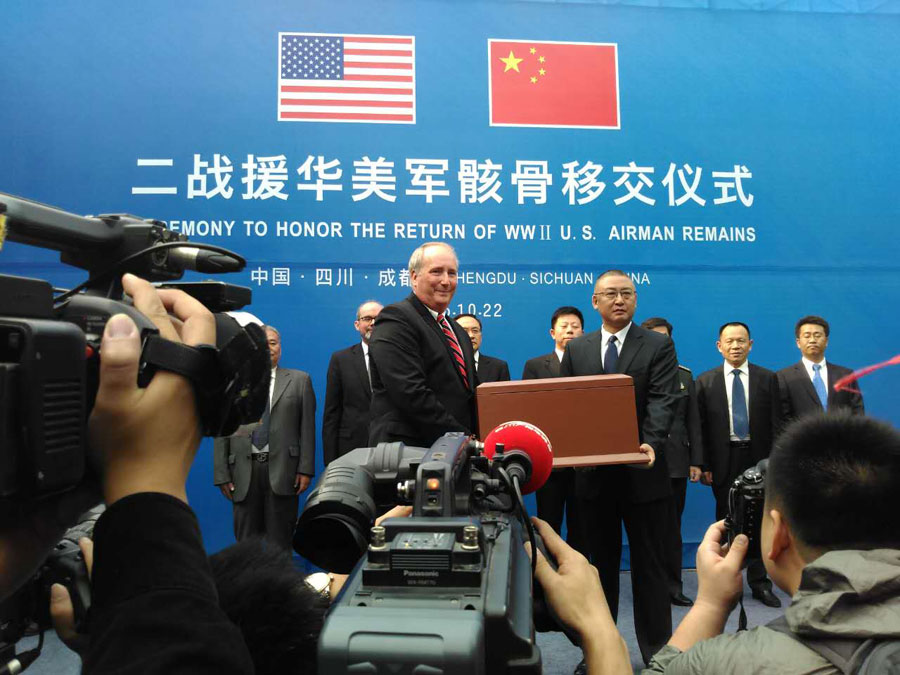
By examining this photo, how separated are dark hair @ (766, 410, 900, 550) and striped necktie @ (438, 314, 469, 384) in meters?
1.48

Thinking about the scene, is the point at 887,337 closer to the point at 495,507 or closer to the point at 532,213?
the point at 532,213

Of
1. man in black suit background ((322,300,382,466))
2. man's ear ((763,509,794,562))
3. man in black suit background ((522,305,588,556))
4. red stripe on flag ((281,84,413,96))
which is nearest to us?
man's ear ((763,509,794,562))

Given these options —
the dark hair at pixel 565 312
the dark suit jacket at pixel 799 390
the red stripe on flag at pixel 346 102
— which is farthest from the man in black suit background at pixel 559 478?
the red stripe on flag at pixel 346 102

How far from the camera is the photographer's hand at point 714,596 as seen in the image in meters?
0.87

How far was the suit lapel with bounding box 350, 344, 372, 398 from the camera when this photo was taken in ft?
12.1

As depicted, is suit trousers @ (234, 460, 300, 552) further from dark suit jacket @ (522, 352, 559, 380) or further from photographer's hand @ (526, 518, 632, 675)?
photographer's hand @ (526, 518, 632, 675)

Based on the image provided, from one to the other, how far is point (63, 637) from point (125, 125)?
3.75 m

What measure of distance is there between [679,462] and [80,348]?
349cm

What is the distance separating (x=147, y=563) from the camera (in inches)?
16.6

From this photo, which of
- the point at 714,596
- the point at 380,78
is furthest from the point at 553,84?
the point at 714,596

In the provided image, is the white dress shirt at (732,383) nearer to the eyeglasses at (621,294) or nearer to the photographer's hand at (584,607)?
the eyeglasses at (621,294)

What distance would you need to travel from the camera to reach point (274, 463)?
142 inches

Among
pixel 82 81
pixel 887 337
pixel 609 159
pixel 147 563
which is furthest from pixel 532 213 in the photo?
pixel 147 563

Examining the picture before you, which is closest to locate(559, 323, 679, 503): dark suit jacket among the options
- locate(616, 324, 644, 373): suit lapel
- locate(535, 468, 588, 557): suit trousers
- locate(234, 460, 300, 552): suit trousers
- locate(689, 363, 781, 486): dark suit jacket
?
locate(616, 324, 644, 373): suit lapel
